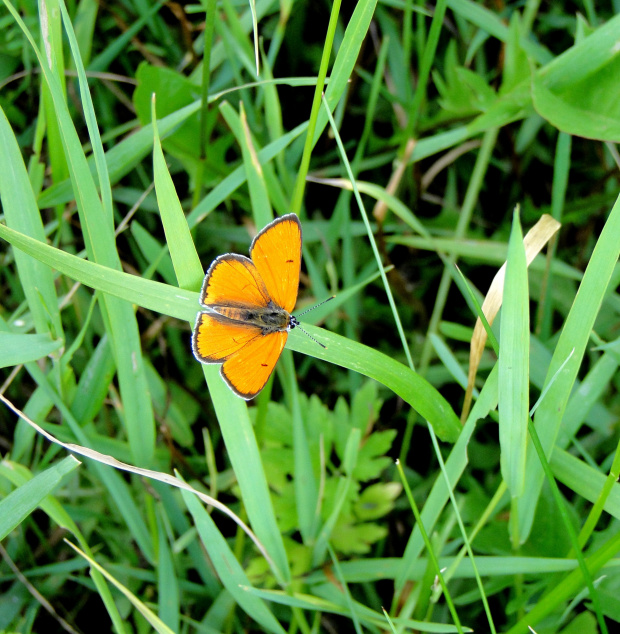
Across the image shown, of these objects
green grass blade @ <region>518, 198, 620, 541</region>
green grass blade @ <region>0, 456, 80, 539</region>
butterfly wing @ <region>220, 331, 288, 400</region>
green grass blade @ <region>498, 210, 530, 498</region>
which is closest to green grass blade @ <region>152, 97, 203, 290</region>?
butterfly wing @ <region>220, 331, 288, 400</region>

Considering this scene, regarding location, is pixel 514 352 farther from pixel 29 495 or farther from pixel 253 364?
pixel 29 495

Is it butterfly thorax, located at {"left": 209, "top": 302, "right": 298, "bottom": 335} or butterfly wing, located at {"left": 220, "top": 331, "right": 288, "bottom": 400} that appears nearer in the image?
butterfly wing, located at {"left": 220, "top": 331, "right": 288, "bottom": 400}

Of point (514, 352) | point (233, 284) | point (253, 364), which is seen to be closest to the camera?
point (514, 352)

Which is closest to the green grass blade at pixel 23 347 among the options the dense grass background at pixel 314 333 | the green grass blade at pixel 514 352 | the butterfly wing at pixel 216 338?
the dense grass background at pixel 314 333

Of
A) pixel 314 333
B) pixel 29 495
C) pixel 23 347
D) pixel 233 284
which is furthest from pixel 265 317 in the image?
pixel 29 495

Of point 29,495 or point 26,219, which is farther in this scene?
point 26,219

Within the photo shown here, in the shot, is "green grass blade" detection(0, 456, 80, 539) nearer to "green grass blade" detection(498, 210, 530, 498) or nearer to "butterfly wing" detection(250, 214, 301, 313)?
"butterfly wing" detection(250, 214, 301, 313)
